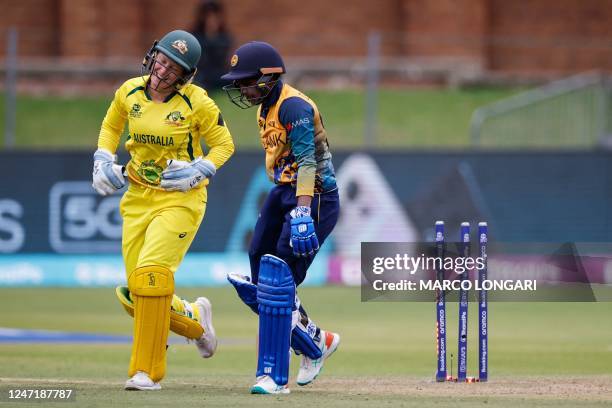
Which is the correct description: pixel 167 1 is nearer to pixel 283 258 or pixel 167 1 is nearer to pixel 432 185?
pixel 432 185

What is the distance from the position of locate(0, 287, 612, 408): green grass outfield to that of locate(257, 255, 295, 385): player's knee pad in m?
0.22

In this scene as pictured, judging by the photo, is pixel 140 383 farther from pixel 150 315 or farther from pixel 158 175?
pixel 158 175

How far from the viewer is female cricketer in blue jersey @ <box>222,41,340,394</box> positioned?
780 cm

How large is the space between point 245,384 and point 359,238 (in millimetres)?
9146

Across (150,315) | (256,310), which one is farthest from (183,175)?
(256,310)

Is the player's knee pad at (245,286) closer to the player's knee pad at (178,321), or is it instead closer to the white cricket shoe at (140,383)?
the player's knee pad at (178,321)

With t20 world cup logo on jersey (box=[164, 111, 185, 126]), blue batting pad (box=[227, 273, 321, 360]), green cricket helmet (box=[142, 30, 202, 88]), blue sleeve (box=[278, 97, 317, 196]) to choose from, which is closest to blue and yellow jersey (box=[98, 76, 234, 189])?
t20 world cup logo on jersey (box=[164, 111, 185, 126])

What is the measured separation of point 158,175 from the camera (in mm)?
8078

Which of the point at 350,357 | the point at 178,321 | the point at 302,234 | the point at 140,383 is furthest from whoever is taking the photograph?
the point at 350,357

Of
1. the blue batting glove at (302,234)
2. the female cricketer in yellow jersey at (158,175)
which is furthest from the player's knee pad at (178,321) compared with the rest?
the blue batting glove at (302,234)

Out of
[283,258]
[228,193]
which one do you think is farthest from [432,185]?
[283,258]

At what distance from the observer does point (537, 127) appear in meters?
20.9

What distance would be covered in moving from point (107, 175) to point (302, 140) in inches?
48.8

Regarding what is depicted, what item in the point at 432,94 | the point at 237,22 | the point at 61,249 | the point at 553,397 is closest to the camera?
the point at 553,397
